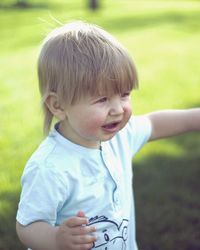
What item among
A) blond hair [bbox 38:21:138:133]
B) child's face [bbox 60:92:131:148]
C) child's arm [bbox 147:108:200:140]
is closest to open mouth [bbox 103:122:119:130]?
child's face [bbox 60:92:131:148]

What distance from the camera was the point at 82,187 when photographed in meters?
2.06

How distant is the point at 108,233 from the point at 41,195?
0.37 m

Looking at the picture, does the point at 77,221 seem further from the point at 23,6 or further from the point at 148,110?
the point at 23,6

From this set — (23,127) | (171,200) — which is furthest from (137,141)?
(23,127)

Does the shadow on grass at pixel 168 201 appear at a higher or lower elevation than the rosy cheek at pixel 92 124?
lower

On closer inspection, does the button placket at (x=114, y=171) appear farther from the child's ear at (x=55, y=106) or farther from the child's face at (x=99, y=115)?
the child's ear at (x=55, y=106)

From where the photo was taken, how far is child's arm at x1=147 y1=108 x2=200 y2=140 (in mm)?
2443

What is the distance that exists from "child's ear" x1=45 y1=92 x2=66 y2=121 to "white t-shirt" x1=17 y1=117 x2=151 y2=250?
0.28 ft

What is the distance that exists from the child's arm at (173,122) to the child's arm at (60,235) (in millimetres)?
796

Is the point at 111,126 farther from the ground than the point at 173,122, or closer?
farther from the ground

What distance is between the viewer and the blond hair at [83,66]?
6.56ft

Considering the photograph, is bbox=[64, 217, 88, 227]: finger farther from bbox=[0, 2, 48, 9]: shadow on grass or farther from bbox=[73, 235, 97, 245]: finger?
bbox=[0, 2, 48, 9]: shadow on grass

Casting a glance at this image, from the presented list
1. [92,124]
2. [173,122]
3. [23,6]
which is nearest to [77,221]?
[92,124]

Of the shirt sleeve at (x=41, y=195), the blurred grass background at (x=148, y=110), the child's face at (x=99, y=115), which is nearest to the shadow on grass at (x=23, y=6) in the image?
the blurred grass background at (x=148, y=110)
